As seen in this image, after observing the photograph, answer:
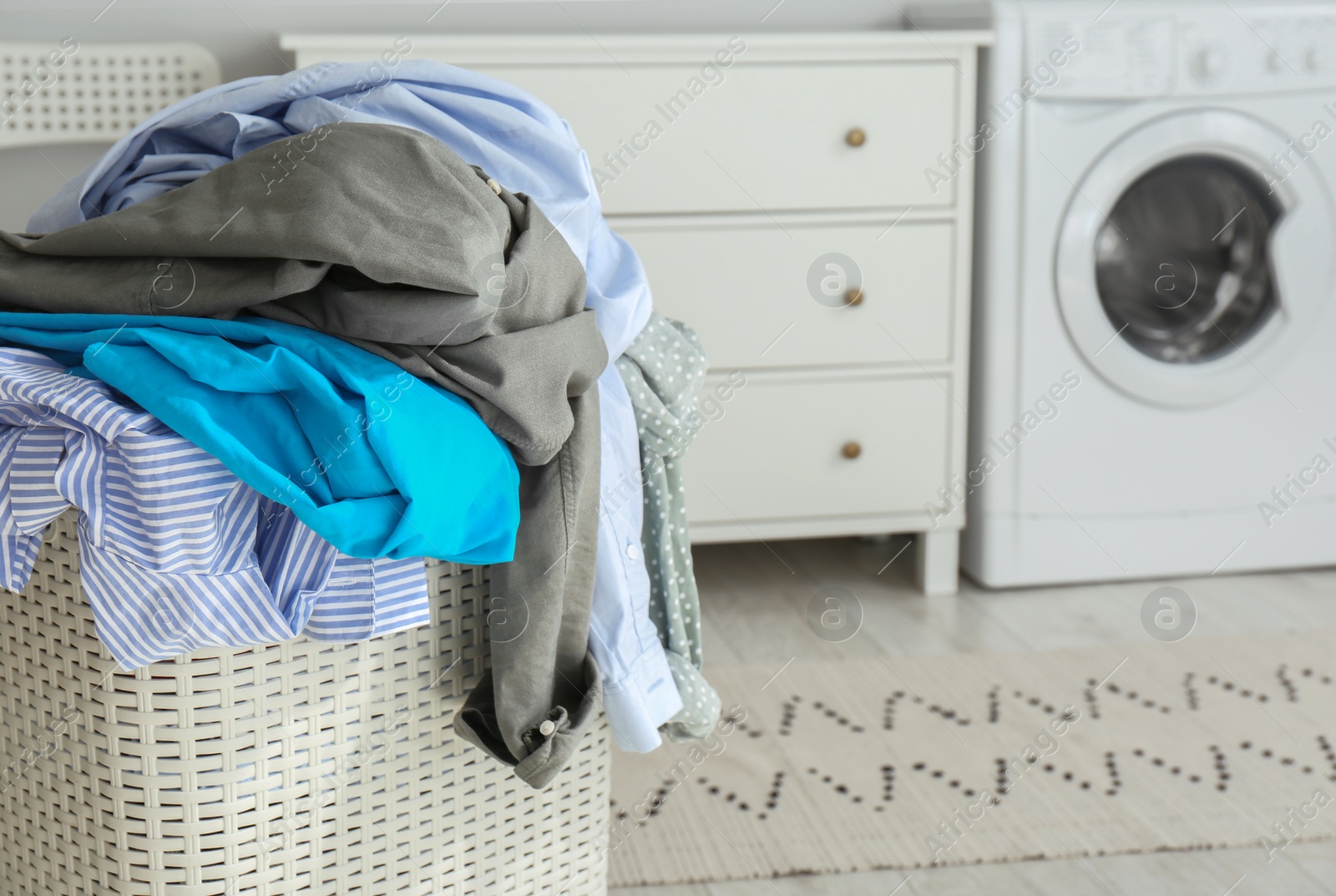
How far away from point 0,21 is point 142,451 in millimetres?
1588

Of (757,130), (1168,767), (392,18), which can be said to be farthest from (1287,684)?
(392,18)

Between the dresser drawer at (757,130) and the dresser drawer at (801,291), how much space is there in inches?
1.8

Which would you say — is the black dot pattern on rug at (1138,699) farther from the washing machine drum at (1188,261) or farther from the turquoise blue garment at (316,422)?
the turquoise blue garment at (316,422)

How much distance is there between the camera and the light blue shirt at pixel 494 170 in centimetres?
87

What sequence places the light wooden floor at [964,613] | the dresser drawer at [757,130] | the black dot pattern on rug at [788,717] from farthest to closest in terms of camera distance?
the dresser drawer at [757,130]
the black dot pattern on rug at [788,717]
the light wooden floor at [964,613]

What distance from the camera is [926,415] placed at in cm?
181

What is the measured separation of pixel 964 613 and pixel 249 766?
1281 millimetres

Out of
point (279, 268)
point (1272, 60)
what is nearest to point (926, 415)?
point (1272, 60)

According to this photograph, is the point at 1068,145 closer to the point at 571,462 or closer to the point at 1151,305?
the point at 1151,305

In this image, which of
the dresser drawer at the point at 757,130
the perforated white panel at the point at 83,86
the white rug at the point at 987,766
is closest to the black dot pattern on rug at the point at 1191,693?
the white rug at the point at 987,766

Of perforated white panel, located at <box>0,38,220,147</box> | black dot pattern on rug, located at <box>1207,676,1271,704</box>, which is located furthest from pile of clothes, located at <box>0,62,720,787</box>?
perforated white panel, located at <box>0,38,220,147</box>

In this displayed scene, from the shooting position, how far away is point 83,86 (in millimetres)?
1785

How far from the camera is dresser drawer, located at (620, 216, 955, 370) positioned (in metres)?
1.71

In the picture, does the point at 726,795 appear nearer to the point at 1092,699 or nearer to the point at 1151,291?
the point at 1092,699
